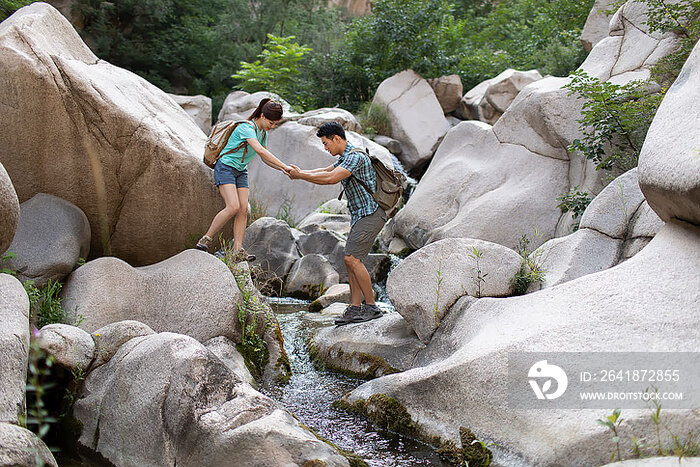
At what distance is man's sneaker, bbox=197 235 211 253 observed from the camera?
266 inches

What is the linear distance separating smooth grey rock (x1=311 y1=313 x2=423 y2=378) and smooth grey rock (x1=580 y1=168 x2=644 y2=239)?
91.1 inches

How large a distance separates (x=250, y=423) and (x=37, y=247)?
335 centimetres

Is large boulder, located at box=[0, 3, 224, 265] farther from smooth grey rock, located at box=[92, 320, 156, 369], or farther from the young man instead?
smooth grey rock, located at box=[92, 320, 156, 369]

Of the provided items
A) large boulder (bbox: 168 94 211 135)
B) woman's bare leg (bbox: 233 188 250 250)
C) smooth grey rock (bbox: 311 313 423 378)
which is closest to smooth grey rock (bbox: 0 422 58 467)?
smooth grey rock (bbox: 311 313 423 378)

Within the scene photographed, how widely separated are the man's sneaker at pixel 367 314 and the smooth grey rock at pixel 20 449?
3768 millimetres

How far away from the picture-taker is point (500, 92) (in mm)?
16500

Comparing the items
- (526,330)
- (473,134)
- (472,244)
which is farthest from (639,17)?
(526,330)

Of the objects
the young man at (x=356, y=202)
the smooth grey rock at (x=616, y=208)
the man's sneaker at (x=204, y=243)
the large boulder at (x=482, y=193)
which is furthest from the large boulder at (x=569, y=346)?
the large boulder at (x=482, y=193)

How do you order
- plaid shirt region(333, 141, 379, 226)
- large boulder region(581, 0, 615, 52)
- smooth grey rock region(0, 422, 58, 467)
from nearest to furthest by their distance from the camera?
smooth grey rock region(0, 422, 58, 467), plaid shirt region(333, 141, 379, 226), large boulder region(581, 0, 615, 52)

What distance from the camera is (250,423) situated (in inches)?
149

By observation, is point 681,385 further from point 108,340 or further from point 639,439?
point 108,340

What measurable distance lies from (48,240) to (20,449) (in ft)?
10.2

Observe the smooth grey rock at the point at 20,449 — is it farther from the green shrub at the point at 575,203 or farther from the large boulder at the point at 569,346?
the green shrub at the point at 575,203

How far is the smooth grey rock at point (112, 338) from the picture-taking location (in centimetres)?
470
